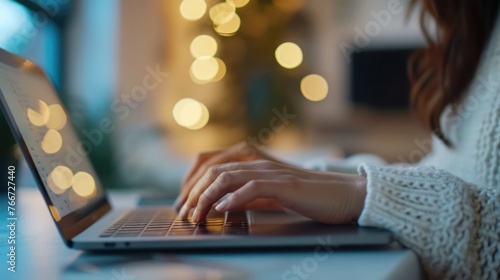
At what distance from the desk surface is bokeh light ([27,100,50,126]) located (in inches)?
6.1

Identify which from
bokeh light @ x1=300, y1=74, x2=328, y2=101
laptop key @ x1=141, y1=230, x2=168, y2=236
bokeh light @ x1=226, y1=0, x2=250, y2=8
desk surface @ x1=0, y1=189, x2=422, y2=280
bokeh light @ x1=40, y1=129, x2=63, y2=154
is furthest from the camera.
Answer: bokeh light @ x1=300, y1=74, x2=328, y2=101

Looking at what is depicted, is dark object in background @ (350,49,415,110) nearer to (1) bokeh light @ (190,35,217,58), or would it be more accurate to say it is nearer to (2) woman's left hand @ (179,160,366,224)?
(1) bokeh light @ (190,35,217,58)

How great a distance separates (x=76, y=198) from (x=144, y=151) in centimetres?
278

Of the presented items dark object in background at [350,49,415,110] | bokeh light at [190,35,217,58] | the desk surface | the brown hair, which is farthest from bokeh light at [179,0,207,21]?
the desk surface

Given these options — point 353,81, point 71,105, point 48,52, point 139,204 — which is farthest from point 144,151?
point 139,204

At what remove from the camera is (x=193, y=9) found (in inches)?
133

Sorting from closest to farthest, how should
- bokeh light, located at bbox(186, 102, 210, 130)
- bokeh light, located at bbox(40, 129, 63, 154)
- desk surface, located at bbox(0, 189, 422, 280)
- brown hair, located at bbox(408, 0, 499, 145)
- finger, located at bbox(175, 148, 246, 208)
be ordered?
desk surface, located at bbox(0, 189, 422, 280)
bokeh light, located at bbox(40, 129, 63, 154)
finger, located at bbox(175, 148, 246, 208)
brown hair, located at bbox(408, 0, 499, 145)
bokeh light, located at bbox(186, 102, 210, 130)

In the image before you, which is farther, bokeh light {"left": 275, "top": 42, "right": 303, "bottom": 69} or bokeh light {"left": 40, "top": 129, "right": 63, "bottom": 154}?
bokeh light {"left": 275, "top": 42, "right": 303, "bottom": 69}

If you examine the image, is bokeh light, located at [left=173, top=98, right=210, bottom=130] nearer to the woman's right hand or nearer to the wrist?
the woman's right hand

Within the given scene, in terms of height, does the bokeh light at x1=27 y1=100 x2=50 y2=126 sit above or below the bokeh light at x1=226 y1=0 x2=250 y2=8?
below

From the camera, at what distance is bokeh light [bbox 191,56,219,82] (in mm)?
3264

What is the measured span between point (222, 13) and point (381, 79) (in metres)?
1.09

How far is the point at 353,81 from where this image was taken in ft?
11.8

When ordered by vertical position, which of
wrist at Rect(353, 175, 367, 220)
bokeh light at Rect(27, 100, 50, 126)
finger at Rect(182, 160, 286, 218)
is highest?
bokeh light at Rect(27, 100, 50, 126)
